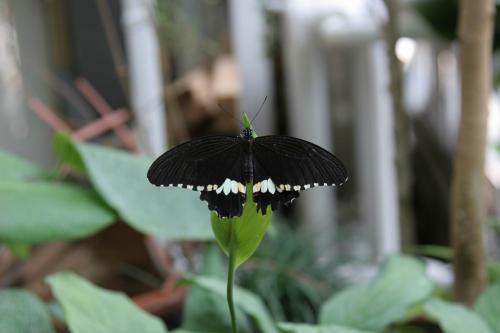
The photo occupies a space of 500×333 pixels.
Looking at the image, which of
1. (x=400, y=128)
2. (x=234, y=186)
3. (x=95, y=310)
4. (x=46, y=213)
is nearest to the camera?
(x=234, y=186)

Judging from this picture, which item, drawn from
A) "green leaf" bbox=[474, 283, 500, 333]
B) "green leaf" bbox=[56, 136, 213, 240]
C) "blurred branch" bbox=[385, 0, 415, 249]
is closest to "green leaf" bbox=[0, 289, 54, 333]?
"green leaf" bbox=[56, 136, 213, 240]

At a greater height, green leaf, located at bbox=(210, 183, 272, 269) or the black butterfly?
the black butterfly

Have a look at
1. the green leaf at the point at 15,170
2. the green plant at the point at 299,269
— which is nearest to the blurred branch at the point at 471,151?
the green plant at the point at 299,269

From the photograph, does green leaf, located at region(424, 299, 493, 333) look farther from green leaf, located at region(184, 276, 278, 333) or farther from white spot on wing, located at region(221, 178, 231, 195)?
white spot on wing, located at region(221, 178, 231, 195)

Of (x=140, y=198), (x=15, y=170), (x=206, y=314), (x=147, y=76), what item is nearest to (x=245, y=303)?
(x=206, y=314)

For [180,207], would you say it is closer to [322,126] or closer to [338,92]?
[322,126]

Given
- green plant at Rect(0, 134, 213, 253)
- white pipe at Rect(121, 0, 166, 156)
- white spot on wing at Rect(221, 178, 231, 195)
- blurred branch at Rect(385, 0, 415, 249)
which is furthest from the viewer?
white pipe at Rect(121, 0, 166, 156)

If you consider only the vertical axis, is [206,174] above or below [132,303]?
above

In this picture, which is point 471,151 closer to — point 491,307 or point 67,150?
point 491,307
